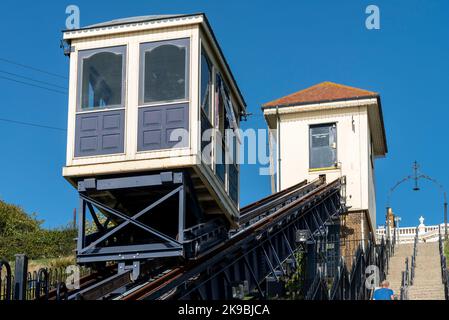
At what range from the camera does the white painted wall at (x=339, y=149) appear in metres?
33.6

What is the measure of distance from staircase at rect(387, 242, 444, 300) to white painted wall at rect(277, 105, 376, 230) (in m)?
2.63

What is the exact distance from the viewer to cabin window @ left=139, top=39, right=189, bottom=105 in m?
15.2

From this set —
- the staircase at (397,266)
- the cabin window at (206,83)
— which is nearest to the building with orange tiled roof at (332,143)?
the staircase at (397,266)

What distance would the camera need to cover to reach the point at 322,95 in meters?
34.9

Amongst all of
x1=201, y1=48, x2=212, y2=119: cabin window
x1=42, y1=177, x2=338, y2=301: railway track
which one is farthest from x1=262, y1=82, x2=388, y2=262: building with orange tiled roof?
x1=201, y1=48, x2=212, y2=119: cabin window

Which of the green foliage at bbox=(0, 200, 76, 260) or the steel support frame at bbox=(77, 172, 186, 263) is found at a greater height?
the steel support frame at bbox=(77, 172, 186, 263)

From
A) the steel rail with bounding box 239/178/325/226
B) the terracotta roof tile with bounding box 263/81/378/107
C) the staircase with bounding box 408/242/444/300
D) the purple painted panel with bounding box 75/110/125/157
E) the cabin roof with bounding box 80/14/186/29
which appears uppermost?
the terracotta roof tile with bounding box 263/81/378/107

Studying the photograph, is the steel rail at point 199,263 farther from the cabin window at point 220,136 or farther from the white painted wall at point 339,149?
the white painted wall at point 339,149

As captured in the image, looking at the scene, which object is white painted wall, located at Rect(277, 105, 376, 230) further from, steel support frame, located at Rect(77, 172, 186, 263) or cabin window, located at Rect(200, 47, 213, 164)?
steel support frame, located at Rect(77, 172, 186, 263)

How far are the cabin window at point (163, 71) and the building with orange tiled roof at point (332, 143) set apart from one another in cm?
1881

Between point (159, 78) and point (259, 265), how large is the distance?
453cm

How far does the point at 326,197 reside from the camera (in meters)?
28.3
